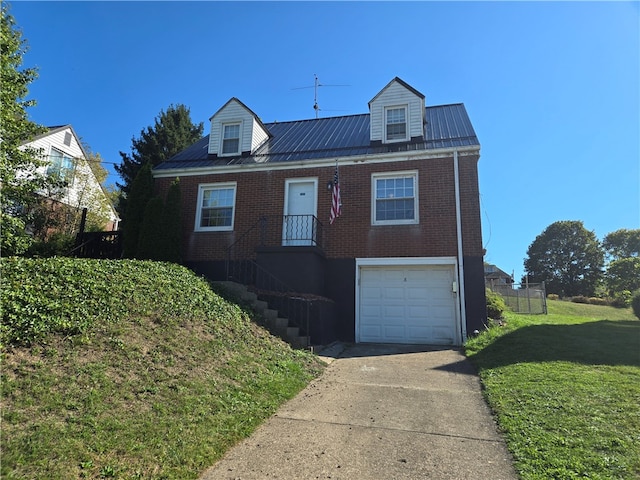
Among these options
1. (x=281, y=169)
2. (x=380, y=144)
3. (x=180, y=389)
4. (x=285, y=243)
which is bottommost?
(x=180, y=389)

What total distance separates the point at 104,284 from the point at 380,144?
889 centimetres

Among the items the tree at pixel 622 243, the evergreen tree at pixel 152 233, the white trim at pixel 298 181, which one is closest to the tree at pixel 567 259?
the tree at pixel 622 243

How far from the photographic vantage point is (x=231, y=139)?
13.0 metres

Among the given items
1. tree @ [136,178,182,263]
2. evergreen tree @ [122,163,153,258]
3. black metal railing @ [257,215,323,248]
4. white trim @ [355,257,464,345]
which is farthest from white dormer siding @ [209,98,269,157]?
white trim @ [355,257,464,345]

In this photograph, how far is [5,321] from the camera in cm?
390

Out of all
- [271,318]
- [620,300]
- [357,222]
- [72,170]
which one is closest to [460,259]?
[357,222]

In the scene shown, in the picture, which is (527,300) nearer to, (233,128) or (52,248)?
(233,128)

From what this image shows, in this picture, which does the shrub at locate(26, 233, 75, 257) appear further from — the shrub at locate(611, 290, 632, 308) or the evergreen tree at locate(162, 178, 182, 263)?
the shrub at locate(611, 290, 632, 308)

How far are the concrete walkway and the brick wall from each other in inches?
181

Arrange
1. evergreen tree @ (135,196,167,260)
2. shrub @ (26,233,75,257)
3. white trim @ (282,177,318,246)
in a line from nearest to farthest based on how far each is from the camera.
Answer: evergreen tree @ (135,196,167,260) < white trim @ (282,177,318,246) < shrub @ (26,233,75,257)

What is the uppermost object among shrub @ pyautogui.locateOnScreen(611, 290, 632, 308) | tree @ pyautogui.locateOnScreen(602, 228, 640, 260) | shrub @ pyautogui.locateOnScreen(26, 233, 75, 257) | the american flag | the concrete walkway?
tree @ pyautogui.locateOnScreen(602, 228, 640, 260)

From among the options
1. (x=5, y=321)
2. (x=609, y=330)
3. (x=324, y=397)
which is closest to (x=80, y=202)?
(x=5, y=321)

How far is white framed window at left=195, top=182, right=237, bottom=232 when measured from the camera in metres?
11.8

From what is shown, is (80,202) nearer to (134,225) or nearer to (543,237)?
(134,225)
